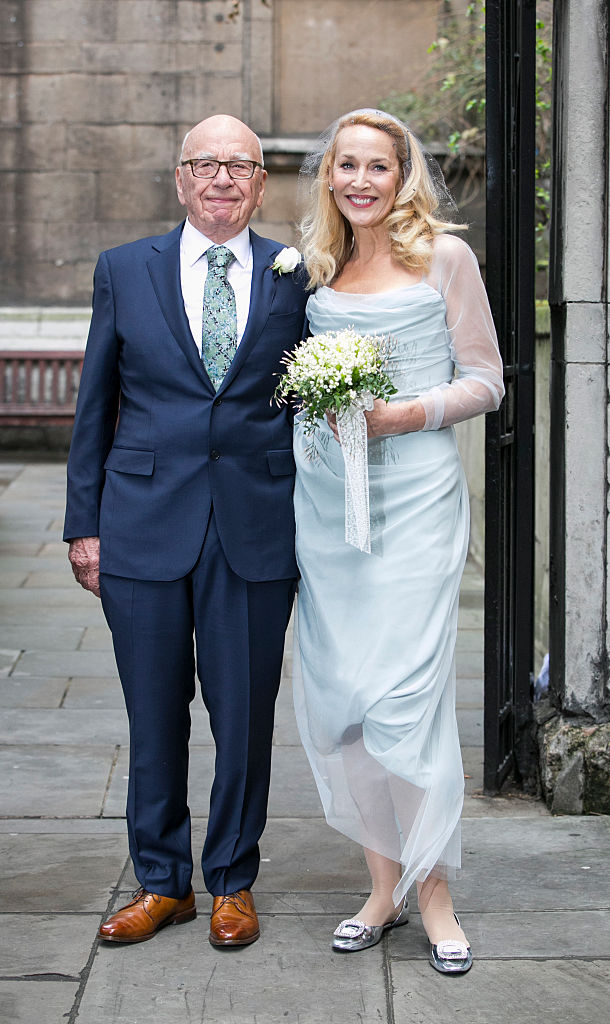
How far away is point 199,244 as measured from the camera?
345 cm

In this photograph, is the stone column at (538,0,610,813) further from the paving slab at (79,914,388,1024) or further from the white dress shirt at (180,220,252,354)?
the white dress shirt at (180,220,252,354)

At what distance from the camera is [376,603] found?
11.0 feet

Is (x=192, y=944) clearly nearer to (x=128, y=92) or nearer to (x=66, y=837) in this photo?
(x=66, y=837)

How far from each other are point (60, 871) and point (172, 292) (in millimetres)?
1750

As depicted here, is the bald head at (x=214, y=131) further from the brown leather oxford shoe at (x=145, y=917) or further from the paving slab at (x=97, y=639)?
the paving slab at (x=97, y=639)

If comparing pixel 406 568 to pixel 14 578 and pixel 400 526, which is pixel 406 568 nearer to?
pixel 400 526

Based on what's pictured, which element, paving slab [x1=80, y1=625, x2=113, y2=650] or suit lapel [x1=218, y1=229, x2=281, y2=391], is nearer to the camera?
suit lapel [x1=218, y1=229, x2=281, y2=391]

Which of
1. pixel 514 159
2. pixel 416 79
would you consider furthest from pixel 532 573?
pixel 416 79

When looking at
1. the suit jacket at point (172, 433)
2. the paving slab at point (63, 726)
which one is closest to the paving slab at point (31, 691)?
the paving slab at point (63, 726)

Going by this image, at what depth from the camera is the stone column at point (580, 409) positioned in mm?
4289

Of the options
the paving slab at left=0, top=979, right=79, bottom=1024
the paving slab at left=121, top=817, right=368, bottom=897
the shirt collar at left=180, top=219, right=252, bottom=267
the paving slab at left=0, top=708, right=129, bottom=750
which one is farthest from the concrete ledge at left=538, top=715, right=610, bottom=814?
the shirt collar at left=180, top=219, right=252, bottom=267

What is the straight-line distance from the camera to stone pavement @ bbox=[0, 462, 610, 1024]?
3143 millimetres
